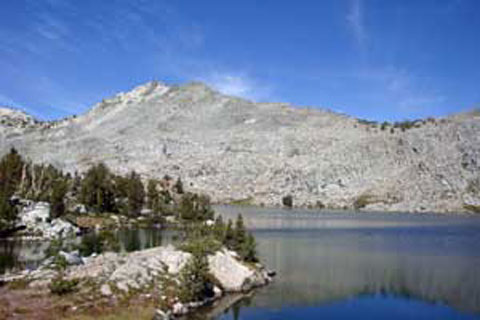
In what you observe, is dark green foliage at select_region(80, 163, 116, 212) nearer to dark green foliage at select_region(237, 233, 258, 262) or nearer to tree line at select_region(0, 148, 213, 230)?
tree line at select_region(0, 148, 213, 230)

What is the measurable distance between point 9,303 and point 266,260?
3738 centimetres

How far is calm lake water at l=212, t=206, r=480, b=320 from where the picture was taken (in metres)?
43.7

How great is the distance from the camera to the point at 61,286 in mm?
38875

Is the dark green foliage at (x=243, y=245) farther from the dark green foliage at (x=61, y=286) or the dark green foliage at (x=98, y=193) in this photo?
the dark green foliage at (x=98, y=193)

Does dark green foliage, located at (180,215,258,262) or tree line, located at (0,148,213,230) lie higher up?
tree line, located at (0,148,213,230)

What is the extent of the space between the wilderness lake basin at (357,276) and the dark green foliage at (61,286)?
12248 millimetres

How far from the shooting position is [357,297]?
161 feet

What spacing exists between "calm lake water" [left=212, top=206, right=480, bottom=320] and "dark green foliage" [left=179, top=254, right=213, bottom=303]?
10.8ft

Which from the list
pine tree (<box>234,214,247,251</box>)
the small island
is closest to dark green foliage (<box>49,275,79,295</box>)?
the small island

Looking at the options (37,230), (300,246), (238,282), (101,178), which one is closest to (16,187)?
(101,178)

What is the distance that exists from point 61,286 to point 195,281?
37.5 feet

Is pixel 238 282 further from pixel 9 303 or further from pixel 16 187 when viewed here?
pixel 16 187

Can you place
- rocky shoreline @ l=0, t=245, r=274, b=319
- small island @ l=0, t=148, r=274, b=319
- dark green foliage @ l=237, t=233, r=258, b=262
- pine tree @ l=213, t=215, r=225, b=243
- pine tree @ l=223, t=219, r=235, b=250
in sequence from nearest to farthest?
small island @ l=0, t=148, r=274, b=319 → rocky shoreline @ l=0, t=245, r=274, b=319 → dark green foliage @ l=237, t=233, r=258, b=262 → pine tree @ l=223, t=219, r=235, b=250 → pine tree @ l=213, t=215, r=225, b=243

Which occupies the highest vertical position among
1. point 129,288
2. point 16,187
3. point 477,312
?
point 16,187
